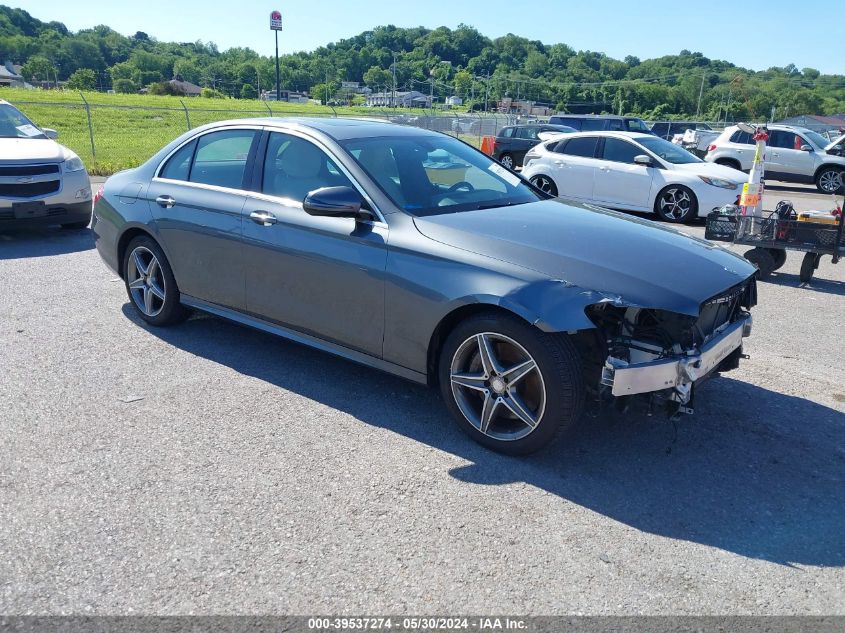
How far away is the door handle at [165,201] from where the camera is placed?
17.6 feet

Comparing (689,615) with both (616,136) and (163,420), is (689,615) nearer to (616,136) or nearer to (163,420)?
(163,420)

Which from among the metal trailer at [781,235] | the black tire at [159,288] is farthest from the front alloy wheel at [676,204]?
the black tire at [159,288]

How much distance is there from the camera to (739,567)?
296 cm

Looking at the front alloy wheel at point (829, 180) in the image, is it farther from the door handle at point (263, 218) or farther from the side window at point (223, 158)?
the door handle at point (263, 218)

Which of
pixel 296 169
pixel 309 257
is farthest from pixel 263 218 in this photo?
pixel 309 257

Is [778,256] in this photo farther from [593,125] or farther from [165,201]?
[593,125]

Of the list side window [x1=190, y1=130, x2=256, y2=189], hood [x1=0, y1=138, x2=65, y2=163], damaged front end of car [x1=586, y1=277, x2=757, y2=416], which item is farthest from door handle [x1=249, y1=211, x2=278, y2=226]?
hood [x1=0, y1=138, x2=65, y2=163]

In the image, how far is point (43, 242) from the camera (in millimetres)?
9359

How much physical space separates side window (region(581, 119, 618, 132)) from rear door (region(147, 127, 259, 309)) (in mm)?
20918

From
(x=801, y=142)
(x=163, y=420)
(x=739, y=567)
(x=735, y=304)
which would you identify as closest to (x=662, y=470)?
(x=739, y=567)

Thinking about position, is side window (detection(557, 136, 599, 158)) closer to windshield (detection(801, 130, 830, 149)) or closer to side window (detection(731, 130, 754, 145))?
side window (detection(731, 130, 754, 145))

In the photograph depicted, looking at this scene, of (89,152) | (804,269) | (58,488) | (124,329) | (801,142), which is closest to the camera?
(58,488)

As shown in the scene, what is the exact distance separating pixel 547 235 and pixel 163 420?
7.91 feet

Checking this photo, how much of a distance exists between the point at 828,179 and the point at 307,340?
769 inches
